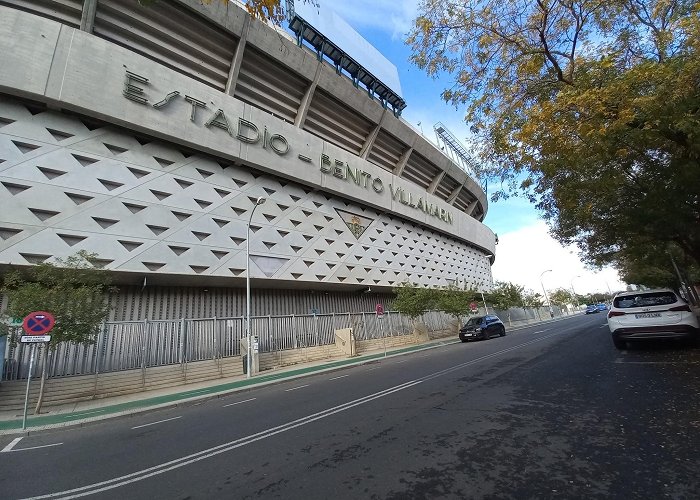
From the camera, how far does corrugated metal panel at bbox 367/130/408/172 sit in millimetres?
32438

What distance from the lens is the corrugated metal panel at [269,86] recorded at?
22.6 meters

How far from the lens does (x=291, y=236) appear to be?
23.3m

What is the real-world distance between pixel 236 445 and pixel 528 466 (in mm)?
3916

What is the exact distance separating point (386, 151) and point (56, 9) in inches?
975

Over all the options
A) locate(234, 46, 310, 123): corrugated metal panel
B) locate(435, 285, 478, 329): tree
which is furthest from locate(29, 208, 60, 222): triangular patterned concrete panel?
locate(435, 285, 478, 329): tree

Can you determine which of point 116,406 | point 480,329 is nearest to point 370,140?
point 480,329

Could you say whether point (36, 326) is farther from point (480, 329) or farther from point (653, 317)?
point (480, 329)

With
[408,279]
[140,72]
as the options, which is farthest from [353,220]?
[140,72]

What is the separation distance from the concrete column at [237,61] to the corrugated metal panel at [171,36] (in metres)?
0.52

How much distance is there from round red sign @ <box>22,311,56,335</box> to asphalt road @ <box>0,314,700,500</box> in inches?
103

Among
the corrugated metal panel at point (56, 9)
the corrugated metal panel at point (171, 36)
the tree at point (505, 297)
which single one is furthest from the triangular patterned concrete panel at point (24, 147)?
the tree at point (505, 297)

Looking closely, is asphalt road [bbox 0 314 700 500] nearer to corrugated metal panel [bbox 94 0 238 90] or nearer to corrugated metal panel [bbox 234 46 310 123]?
corrugated metal panel [bbox 94 0 238 90]

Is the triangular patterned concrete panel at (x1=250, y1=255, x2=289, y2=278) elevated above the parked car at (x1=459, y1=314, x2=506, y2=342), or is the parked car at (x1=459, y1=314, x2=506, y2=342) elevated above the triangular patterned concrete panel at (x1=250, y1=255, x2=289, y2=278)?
the triangular patterned concrete panel at (x1=250, y1=255, x2=289, y2=278)

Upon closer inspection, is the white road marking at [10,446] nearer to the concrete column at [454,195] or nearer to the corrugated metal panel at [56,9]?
the corrugated metal panel at [56,9]
